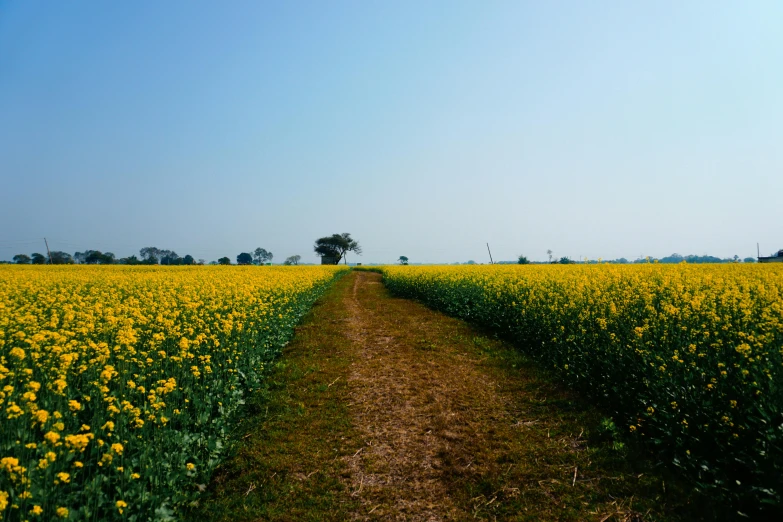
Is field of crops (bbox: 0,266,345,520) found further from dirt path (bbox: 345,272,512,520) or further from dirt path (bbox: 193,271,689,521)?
dirt path (bbox: 345,272,512,520)

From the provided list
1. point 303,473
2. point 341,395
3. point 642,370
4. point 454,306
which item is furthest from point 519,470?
point 454,306

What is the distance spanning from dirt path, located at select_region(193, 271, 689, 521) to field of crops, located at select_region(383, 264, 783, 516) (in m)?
0.50

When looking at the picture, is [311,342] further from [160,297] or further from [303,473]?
[303,473]

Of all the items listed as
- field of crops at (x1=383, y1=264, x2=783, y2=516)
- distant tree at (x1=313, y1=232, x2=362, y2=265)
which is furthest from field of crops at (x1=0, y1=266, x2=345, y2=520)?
distant tree at (x1=313, y1=232, x2=362, y2=265)

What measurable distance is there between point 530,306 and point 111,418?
10.2m

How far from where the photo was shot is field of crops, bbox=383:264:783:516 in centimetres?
416

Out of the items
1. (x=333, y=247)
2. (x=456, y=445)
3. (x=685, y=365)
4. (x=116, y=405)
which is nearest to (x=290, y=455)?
(x=116, y=405)

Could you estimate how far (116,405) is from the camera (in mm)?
4648

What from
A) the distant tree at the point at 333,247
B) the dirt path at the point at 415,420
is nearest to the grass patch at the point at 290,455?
the dirt path at the point at 415,420

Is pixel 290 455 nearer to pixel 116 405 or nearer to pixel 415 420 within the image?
pixel 415 420

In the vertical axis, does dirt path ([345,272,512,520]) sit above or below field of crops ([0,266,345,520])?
below

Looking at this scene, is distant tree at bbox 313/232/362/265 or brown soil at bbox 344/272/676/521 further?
distant tree at bbox 313/232/362/265

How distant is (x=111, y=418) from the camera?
4.51 meters

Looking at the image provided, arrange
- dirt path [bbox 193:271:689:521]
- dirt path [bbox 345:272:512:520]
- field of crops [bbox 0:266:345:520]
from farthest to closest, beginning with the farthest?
dirt path [bbox 345:272:512:520]
dirt path [bbox 193:271:689:521]
field of crops [bbox 0:266:345:520]
